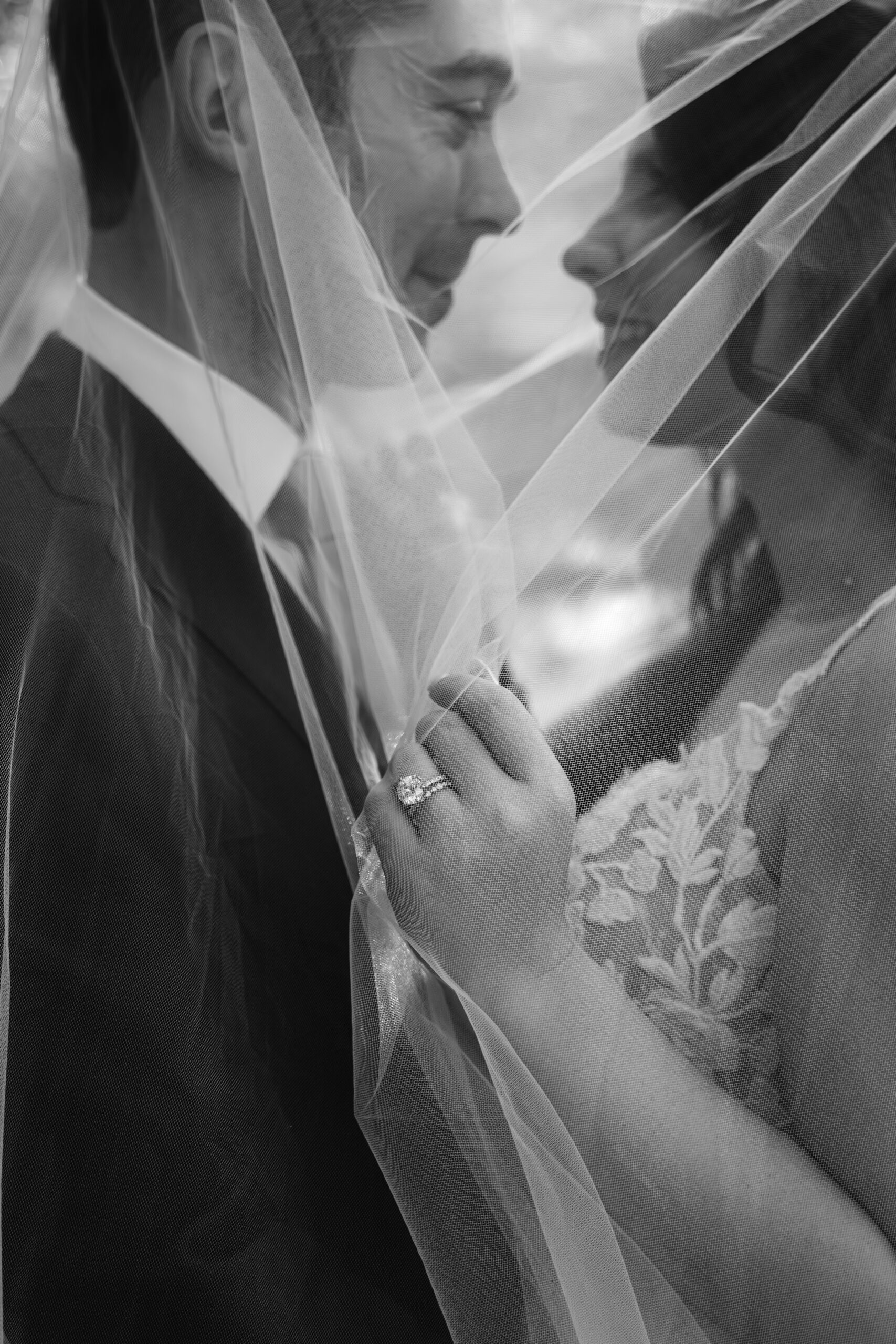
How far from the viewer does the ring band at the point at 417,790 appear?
0.79m

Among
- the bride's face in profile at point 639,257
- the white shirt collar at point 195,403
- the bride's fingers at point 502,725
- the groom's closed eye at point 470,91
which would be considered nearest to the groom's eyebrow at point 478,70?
the groom's closed eye at point 470,91

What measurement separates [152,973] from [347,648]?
0.32 meters

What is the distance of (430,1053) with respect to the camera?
0.84m

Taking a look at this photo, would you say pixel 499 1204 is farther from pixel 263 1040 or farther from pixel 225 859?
pixel 225 859

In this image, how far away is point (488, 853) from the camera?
2.52 feet

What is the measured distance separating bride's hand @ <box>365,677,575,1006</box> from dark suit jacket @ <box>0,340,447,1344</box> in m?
0.20

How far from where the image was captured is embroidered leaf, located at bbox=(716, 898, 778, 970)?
826 millimetres

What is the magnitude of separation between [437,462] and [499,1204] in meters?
0.55

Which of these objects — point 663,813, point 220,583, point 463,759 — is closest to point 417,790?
point 463,759

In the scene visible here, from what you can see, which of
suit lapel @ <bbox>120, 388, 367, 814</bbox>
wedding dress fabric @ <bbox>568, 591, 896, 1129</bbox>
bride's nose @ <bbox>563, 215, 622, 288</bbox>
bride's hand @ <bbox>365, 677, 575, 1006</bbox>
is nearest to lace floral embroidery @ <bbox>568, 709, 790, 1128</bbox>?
wedding dress fabric @ <bbox>568, 591, 896, 1129</bbox>

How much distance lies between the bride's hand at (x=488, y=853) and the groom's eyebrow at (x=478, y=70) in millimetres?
556

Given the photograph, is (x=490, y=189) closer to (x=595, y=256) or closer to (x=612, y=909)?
(x=595, y=256)

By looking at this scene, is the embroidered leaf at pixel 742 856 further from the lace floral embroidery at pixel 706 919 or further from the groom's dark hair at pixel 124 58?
the groom's dark hair at pixel 124 58

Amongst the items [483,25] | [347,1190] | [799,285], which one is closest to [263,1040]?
[347,1190]
